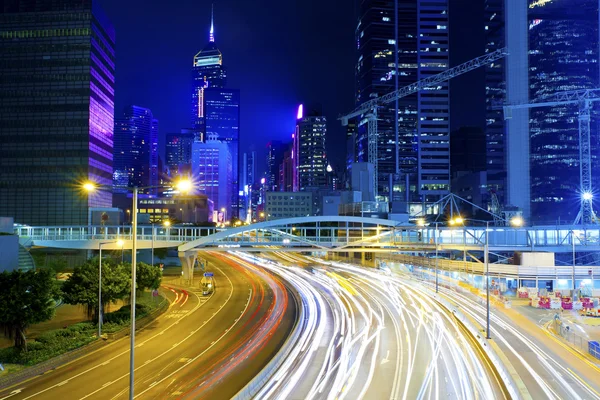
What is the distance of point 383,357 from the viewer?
98.6ft

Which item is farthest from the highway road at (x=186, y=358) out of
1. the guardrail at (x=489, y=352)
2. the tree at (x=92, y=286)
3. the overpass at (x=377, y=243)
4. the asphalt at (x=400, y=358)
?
the guardrail at (x=489, y=352)

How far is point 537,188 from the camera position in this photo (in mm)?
163375

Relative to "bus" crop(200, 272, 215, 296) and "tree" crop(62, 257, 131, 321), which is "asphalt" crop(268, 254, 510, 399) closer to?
"tree" crop(62, 257, 131, 321)

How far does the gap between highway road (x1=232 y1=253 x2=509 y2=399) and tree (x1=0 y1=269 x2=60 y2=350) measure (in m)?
16.3

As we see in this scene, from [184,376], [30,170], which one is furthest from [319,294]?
[30,170]

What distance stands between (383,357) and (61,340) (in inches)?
861

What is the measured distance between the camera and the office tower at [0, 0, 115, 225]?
374 feet

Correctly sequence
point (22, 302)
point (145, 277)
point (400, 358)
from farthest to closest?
point (145, 277) → point (22, 302) → point (400, 358)

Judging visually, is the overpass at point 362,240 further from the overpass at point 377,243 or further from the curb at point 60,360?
the curb at point 60,360

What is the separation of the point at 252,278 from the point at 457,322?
142ft

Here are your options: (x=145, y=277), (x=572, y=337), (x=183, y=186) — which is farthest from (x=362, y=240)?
(x=183, y=186)

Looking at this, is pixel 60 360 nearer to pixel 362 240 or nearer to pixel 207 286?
pixel 207 286

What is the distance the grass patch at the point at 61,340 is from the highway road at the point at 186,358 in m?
1.61

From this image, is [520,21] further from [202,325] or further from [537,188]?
[202,325]
